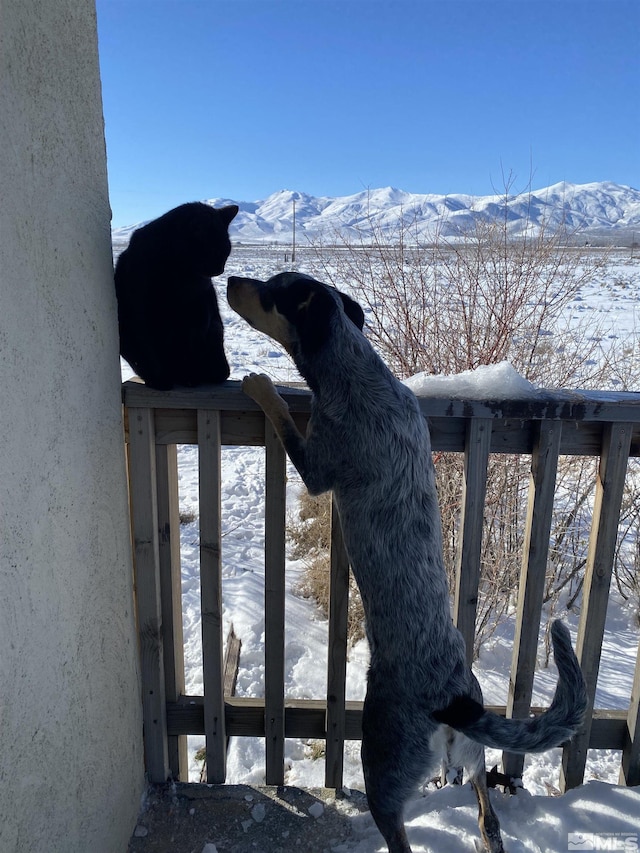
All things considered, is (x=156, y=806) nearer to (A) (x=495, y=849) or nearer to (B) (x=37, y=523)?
(A) (x=495, y=849)

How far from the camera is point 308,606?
577 centimetres

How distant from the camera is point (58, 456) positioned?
5.41 feet

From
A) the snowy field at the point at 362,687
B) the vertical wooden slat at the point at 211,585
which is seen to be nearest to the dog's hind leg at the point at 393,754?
the snowy field at the point at 362,687

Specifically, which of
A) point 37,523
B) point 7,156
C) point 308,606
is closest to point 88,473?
point 37,523

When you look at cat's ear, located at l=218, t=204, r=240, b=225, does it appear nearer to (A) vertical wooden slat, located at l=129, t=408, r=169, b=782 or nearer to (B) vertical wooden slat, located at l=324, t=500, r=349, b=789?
(A) vertical wooden slat, located at l=129, t=408, r=169, b=782

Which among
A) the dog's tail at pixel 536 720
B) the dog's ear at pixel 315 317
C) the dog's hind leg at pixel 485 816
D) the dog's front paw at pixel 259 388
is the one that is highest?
the dog's ear at pixel 315 317

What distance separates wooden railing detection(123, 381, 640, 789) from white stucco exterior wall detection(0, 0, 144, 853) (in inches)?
7.0

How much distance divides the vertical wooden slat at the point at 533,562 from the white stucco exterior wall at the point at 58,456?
5.03 ft

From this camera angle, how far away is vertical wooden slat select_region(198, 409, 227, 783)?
224cm

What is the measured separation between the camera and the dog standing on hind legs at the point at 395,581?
1.91 metres

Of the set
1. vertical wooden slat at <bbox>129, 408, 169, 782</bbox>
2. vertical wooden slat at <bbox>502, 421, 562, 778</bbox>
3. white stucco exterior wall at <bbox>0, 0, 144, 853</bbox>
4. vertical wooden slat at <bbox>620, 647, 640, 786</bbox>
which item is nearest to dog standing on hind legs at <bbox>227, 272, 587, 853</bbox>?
vertical wooden slat at <bbox>502, 421, 562, 778</bbox>

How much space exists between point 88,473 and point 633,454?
77.3 inches

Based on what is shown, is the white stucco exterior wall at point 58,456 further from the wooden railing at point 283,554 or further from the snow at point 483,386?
the snow at point 483,386

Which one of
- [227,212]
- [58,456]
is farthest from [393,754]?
[227,212]
